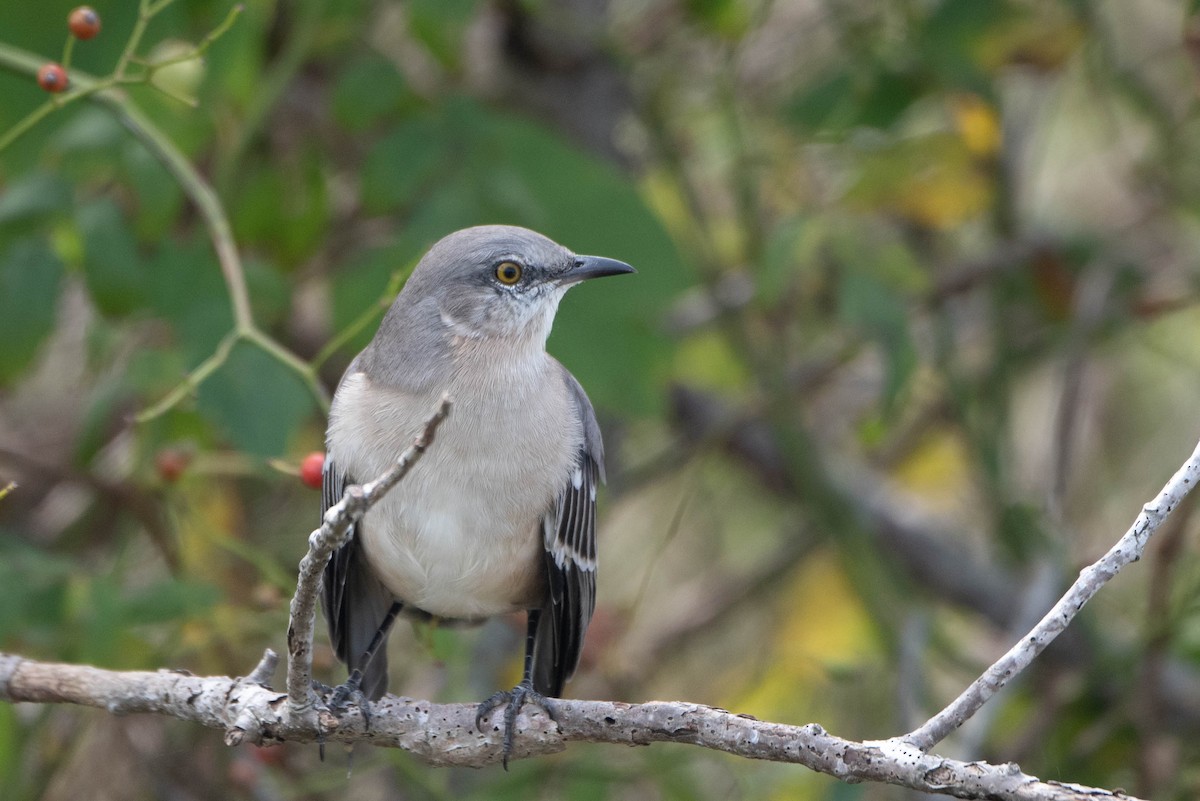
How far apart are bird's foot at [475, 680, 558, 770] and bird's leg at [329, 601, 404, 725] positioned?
0.96 ft

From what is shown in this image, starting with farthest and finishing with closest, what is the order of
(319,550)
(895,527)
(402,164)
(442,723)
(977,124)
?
(895,527)
(977,124)
(402,164)
(442,723)
(319,550)

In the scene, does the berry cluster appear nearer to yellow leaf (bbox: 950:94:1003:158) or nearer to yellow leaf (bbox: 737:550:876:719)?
yellow leaf (bbox: 737:550:876:719)

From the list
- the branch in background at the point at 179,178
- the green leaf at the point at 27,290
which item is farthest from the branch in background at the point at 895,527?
the green leaf at the point at 27,290

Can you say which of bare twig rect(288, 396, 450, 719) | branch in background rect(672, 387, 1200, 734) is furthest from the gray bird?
branch in background rect(672, 387, 1200, 734)

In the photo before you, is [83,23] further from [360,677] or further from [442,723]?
[442,723]

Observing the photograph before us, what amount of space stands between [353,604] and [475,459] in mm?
827

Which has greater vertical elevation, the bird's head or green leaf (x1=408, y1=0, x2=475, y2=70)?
green leaf (x1=408, y1=0, x2=475, y2=70)

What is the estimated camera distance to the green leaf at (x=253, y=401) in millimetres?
3771

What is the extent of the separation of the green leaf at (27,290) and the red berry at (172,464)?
62 cm

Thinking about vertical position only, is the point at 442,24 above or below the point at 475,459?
above

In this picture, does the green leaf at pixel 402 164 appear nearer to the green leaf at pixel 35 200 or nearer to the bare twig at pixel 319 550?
the green leaf at pixel 35 200

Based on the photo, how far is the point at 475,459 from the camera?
11.9 ft

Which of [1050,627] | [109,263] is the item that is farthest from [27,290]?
[1050,627]

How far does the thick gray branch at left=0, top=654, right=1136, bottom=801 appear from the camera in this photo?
244 cm
